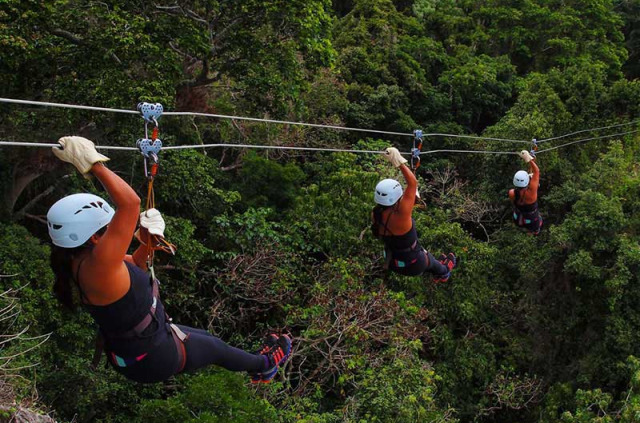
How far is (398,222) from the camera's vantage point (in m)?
4.55

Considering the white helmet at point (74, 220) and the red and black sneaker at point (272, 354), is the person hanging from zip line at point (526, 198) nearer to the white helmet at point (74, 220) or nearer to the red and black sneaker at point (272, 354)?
the red and black sneaker at point (272, 354)

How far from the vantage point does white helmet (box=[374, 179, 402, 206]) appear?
173 inches

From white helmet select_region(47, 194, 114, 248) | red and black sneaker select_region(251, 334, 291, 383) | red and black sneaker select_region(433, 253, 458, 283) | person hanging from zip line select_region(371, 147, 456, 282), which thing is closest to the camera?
white helmet select_region(47, 194, 114, 248)

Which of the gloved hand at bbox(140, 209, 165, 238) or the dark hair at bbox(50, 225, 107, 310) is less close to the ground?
the gloved hand at bbox(140, 209, 165, 238)

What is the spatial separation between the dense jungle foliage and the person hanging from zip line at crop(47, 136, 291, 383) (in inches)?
104

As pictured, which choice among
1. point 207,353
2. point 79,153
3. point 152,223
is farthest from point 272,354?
point 79,153

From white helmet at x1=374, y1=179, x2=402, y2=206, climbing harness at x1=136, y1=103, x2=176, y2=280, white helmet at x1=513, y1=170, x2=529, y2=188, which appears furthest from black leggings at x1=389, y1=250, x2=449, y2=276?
climbing harness at x1=136, y1=103, x2=176, y2=280

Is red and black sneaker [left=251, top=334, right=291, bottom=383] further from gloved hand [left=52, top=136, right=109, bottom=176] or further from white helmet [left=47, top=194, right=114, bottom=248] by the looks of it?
gloved hand [left=52, top=136, right=109, bottom=176]

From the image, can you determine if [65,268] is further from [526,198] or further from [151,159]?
[526,198]

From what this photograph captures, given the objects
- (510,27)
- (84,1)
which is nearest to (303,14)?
(84,1)

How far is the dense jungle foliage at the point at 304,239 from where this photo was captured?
274 inches

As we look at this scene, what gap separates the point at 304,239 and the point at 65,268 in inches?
295

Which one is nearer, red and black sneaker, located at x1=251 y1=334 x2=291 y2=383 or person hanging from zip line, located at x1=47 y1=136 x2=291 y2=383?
person hanging from zip line, located at x1=47 y1=136 x2=291 y2=383

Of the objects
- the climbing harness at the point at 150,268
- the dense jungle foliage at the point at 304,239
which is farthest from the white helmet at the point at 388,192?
the dense jungle foliage at the point at 304,239
